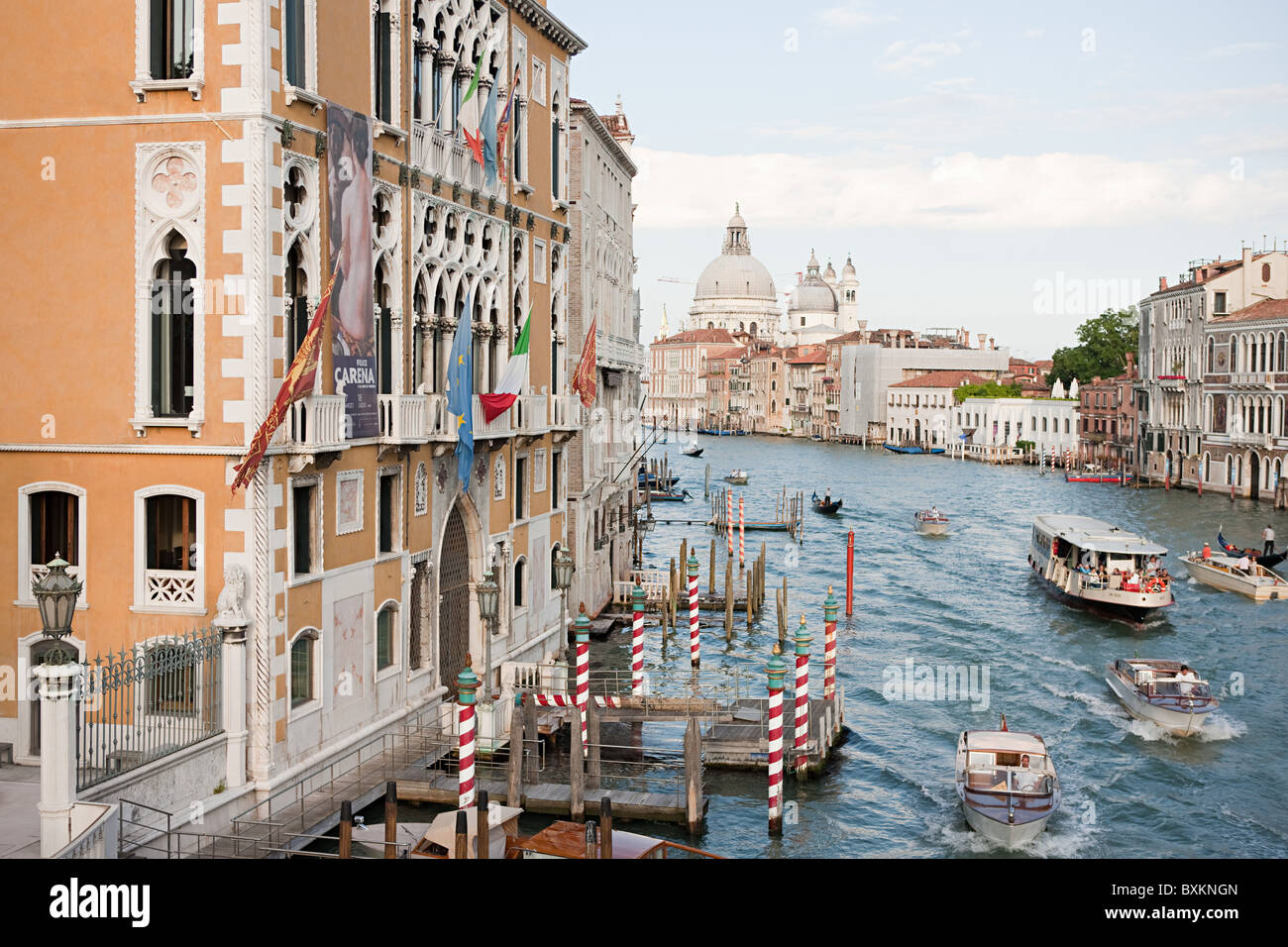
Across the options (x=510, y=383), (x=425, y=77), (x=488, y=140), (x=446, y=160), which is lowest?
(x=510, y=383)

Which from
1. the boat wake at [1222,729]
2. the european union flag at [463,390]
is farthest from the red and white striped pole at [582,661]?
the boat wake at [1222,729]

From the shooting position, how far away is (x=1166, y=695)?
19.2 m

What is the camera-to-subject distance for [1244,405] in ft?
187

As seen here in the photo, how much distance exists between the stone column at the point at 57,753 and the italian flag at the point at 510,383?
8247mm

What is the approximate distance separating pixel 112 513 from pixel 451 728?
513 centimetres

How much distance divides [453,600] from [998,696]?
998cm

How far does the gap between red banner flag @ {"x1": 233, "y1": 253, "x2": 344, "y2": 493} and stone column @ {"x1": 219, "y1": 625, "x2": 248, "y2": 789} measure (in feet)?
4.13

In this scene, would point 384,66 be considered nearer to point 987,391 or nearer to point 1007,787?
point 1007,787

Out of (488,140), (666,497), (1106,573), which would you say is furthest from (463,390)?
(666,497)

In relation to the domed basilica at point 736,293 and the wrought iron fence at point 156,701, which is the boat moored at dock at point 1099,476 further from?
the domed basilica at point 736,293

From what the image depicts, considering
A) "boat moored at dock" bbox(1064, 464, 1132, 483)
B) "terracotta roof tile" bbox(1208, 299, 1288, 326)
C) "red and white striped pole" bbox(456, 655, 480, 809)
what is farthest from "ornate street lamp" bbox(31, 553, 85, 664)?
"boat moored at dock" bbox(1064, 464, 1132, 483)

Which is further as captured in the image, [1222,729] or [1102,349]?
[1102,349]
